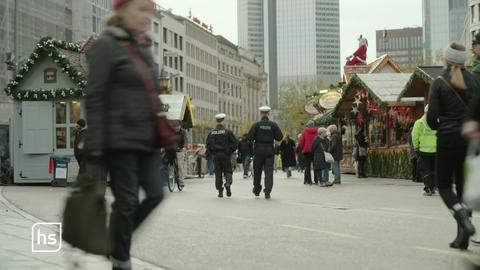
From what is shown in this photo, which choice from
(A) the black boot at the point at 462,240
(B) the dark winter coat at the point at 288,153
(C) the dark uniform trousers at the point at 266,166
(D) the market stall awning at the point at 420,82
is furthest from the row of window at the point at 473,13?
(A) the black boot at the point at 462,240

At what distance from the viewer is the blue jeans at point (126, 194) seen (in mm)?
5715

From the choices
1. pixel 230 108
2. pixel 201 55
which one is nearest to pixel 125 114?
pixel 201 55

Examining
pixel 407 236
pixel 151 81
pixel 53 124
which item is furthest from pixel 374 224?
pixel 53 124

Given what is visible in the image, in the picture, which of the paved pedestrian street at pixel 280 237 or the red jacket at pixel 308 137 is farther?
the red jacket at pixel 308 137

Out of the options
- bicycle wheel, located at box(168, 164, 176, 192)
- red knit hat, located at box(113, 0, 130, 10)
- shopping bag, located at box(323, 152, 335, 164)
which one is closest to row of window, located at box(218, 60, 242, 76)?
shopping bag, located at box(323, 152, 335, 164)

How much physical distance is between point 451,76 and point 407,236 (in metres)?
2.05

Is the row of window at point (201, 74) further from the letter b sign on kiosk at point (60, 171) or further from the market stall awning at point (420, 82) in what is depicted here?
the market stall awning at point (420, 82)

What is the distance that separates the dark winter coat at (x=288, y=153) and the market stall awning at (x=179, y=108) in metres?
5.22

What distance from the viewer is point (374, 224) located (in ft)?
38.0

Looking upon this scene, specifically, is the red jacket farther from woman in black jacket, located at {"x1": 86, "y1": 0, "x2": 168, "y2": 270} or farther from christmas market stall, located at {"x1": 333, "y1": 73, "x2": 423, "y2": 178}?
woman in black jacket, located at {"x1": 86, "y1": 0, "x2": 168, "y2": 270}

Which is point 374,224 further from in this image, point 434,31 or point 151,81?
point 434,31

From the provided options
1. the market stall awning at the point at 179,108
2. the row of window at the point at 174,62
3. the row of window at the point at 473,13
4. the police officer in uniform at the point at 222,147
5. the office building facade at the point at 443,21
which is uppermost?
the office building facade at the point at 443,21

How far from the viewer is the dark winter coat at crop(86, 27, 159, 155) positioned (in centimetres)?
562

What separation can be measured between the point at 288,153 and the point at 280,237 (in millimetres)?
28350
